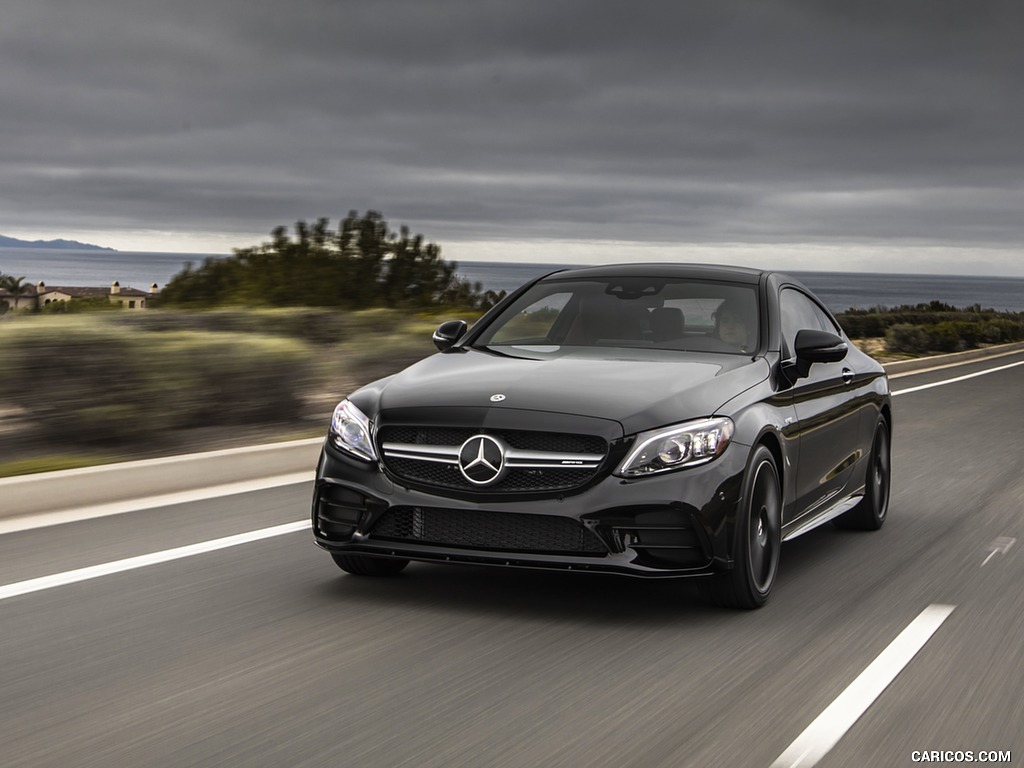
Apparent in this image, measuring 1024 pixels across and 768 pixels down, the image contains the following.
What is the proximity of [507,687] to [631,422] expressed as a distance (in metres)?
1.40

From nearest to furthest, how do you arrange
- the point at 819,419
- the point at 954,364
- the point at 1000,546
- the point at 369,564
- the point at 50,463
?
the point at 369,564 < the point at 819,419 < the point at 1000,546 < the point at 50,463 < the point at 954,364

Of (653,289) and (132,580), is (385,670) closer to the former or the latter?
(132,580)

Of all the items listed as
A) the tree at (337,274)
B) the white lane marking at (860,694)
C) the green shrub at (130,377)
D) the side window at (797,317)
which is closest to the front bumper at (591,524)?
the white lane marking at (860,694)

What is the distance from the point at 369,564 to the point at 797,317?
289cm

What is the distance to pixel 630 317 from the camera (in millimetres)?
7574

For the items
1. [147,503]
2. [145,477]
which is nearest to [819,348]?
[147,503]

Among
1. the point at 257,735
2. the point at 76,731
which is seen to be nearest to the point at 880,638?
the point at 257,735

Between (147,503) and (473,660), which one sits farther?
(147,503)

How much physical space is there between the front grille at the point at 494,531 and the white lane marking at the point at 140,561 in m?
1.82

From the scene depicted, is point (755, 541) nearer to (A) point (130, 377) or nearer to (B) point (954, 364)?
(A) point (130, 377)

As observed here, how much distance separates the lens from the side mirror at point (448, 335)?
25.0 ft

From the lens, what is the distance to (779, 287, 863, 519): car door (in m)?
7.25

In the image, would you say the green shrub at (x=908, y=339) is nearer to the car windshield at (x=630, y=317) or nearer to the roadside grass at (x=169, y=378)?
the roadside grass at (x=169, y=378)

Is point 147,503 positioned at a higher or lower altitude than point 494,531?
lower
